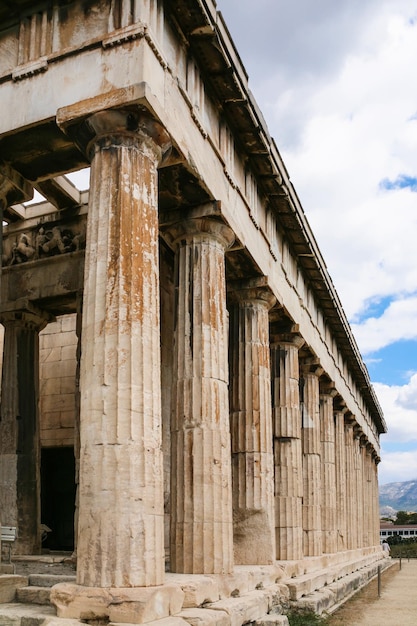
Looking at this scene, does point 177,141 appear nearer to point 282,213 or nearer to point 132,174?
point 132,174

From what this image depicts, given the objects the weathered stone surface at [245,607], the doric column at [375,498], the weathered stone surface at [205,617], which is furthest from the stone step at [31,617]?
the doric column at [375,498]

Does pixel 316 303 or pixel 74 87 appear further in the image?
pixel 316 303

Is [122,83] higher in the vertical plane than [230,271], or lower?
higher

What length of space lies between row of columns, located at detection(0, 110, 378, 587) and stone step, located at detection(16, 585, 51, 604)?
1418 millimetres

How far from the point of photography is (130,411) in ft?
36.4

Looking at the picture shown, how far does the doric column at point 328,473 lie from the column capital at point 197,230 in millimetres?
16979

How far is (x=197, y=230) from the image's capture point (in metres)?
15.7

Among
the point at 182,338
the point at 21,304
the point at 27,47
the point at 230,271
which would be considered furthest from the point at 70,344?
the point at 27,47

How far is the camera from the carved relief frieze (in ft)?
67.3

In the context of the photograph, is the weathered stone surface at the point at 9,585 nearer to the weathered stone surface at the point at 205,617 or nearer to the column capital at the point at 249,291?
the weathered stone surface at the point at 205,617

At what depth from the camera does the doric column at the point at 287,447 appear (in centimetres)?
2242

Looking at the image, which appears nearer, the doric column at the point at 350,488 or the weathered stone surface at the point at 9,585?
the weathered stone surface at the point at 9,585

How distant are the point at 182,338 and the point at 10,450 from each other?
24.4 ft

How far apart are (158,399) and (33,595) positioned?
3552 millimetres
